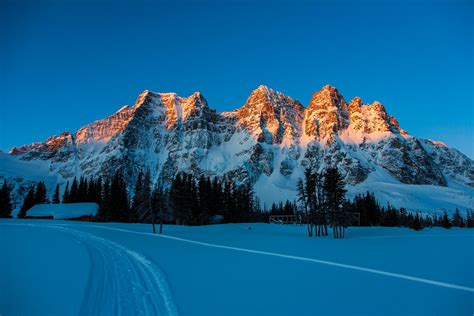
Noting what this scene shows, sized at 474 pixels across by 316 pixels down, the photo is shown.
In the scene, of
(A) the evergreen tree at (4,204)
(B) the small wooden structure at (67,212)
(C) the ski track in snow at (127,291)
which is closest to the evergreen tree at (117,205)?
(B) the small wooden structure at (67,212)

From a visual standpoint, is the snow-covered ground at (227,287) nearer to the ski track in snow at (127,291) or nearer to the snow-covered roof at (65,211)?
the ski track in snow at (127,291)

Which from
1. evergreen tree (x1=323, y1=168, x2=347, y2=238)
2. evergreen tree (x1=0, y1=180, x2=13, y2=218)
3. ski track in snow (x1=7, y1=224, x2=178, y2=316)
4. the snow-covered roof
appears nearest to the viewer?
ski track in snow (x1=7, y1=224, x2=178, y2=316)

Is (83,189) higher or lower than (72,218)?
higher

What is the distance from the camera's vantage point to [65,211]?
68875mm

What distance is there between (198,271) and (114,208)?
65424mm

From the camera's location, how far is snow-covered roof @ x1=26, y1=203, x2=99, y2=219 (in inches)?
2680

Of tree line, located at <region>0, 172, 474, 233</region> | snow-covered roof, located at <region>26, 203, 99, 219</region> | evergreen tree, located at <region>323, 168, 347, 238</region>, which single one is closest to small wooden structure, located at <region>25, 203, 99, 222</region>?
snow-covered roof, located at <region>26, 203, 99, 219</region>

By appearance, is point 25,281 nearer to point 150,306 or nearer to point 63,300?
point 63,300

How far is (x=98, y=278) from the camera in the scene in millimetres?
9977

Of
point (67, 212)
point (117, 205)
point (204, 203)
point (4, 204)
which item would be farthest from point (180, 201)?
point (4, 204)

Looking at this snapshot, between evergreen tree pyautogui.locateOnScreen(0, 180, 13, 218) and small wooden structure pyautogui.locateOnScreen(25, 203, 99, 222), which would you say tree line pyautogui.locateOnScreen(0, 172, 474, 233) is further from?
small wooden structure pyautogui.locateOnScreen(25, 203, 99, 222)

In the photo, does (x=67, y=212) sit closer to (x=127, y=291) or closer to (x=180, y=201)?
(x=180, y=201)

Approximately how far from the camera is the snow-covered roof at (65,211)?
68.1m

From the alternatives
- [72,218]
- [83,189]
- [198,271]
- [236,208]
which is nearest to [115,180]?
[72,218]
